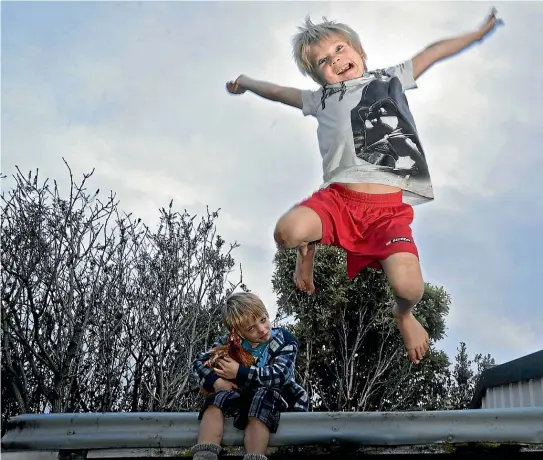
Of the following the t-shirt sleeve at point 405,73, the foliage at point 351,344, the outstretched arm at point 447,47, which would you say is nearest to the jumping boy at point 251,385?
the t-shirt sleeve at point 405,73

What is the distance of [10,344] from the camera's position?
4.36 meters

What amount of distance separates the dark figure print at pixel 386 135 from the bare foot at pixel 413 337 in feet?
1.78

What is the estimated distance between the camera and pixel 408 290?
2.20m

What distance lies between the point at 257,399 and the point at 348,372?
7076 millimetres

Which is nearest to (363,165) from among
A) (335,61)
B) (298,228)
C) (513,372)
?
(298,228)

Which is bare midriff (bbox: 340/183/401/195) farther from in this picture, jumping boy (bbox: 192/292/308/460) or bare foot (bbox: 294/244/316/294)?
jumping boy (bbox: 192/292/308/460)

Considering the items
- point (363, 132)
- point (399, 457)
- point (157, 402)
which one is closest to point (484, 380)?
point (157, 402)

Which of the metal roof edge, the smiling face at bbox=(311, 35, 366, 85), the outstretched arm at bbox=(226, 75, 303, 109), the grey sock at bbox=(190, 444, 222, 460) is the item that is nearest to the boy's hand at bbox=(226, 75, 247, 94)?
the outstretched arm at bbox=(226, 75, 303, 109)

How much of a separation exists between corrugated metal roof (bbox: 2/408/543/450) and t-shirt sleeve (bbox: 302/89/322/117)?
Answer: 1.37 metres

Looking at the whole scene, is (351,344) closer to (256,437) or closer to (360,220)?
(360,220)

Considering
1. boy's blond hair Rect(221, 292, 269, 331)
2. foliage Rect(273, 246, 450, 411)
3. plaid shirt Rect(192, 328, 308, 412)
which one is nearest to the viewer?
plaid shirt Rect(192, 328, 308, 412)

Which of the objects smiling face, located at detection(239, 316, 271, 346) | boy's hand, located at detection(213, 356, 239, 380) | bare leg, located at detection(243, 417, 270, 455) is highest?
smiling face, located at detection(239, 316, 271, 346)

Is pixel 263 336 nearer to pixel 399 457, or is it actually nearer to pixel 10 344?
pixel 399 457

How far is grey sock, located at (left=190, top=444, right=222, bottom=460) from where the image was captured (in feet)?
5.44
